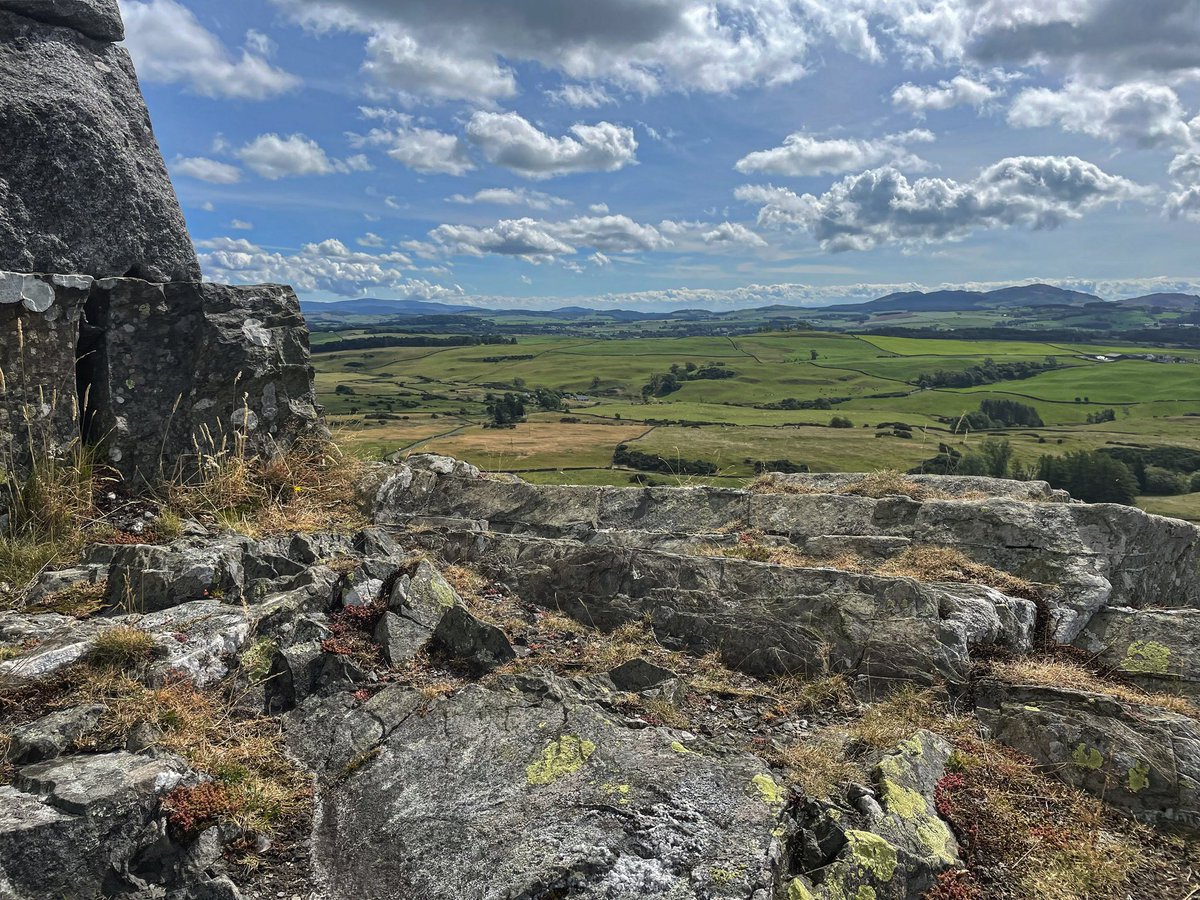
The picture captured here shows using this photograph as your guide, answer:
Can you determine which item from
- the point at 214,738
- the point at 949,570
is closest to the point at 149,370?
the point at 214,738

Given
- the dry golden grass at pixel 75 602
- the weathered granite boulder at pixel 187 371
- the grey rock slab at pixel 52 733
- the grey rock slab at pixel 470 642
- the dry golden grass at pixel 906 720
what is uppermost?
the weathered granite boulder at pixel 187 371

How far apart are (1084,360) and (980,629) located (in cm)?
20594

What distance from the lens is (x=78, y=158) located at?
28.0 feet

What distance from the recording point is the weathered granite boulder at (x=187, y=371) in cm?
884

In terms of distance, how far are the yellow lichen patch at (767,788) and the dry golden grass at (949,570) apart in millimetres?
4005

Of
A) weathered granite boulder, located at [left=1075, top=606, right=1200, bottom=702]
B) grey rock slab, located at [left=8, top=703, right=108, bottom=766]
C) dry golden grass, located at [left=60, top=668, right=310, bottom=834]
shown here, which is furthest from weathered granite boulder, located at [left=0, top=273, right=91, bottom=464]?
weathered granite boulder, located at [left=1075, top=606, right=1200, bottom=702]

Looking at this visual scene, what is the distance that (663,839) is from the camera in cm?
422

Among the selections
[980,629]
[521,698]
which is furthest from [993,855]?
[521,698]

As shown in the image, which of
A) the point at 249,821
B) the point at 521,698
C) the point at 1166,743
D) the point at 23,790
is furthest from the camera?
the point at 521,698

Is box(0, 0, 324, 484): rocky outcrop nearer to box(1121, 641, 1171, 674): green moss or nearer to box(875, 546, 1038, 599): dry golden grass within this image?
box(875, 546, 1038, 599): dry golden grass

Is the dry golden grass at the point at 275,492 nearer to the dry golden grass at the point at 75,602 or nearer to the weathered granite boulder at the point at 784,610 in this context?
the dry golden grass at the point at 75,602

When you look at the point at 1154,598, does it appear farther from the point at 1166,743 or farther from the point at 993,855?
the point at 993,855

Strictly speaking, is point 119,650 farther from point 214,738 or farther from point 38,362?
point 38,362

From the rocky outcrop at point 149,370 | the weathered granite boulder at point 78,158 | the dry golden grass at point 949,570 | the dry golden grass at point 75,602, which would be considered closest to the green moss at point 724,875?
the dry golden grass at point 949,570
